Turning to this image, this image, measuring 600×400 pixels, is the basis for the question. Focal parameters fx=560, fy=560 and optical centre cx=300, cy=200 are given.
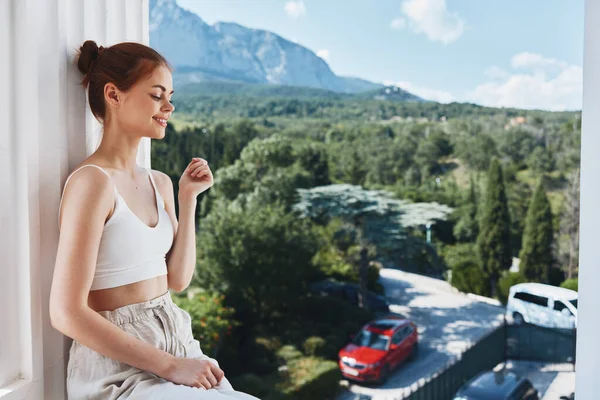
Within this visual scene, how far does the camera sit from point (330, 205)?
5.38 m

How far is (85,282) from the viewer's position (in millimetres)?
704

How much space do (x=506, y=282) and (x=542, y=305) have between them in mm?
345

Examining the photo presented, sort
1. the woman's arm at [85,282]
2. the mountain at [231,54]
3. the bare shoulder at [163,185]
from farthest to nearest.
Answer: the mountain at [231,54], the bare shoulder at [163,185], the woman's arm at [85,282]

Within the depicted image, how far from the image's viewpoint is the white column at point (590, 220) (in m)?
0.78

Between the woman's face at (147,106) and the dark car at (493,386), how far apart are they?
4905mm

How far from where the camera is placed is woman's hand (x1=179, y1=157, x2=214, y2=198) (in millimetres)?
926

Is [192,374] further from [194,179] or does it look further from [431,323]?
[431,323]

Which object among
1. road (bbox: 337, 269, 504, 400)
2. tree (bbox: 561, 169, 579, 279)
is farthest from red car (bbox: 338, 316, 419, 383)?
tree (bbox: 561, 169, 579, 279)

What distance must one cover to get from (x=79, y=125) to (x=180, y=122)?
496 cm

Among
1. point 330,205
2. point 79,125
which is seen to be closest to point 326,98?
point 330,205

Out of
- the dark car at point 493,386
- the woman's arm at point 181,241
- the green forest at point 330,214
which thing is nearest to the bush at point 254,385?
the green forest at point 330,214

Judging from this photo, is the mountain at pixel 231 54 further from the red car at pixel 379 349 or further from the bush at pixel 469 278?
the red car at pixel 379 349

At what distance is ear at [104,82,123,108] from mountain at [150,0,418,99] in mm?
5086

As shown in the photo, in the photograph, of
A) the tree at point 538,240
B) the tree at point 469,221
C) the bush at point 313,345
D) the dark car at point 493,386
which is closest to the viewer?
the tree at point 538,240
